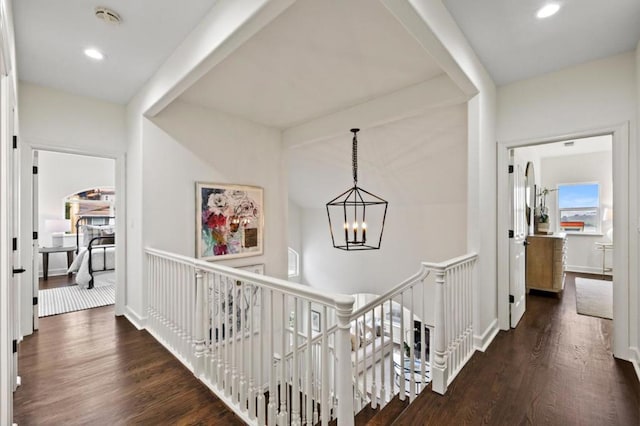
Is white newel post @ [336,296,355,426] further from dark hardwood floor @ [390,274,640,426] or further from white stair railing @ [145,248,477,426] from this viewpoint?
dark hardwood floor @ [390,274,640,426]

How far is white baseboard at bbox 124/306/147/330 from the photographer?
3.33 meters

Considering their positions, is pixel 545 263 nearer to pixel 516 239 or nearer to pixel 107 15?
pixel 516 239

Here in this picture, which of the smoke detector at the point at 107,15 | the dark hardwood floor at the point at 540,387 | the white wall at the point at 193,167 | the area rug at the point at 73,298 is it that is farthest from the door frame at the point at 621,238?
the area rug at the point at 73,298

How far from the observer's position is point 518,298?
340 centimetres

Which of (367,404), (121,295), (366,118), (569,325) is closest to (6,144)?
(121,295)

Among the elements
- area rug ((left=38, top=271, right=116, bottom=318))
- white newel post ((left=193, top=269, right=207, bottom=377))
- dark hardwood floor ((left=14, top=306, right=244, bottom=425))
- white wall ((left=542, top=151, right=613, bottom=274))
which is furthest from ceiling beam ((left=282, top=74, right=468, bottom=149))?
white wall ((left=542, top=151, right=613, bottom=274))

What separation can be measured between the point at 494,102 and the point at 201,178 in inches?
134

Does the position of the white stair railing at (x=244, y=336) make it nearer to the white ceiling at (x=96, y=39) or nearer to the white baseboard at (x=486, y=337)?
the white baseboard at (x=486, y=337)

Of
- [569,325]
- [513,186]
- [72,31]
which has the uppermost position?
[72,31]

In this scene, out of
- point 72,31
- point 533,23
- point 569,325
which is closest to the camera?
point 533,23

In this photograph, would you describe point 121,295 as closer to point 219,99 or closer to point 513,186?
point 219,99

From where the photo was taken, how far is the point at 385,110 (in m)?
3.26

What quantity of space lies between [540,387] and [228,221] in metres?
3.50

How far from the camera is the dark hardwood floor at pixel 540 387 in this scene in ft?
6.13
